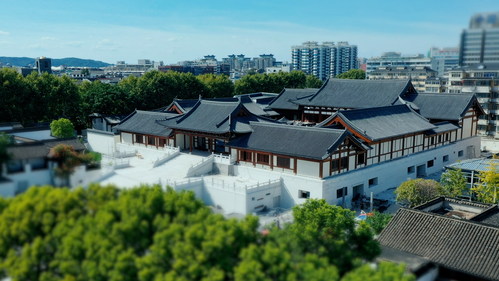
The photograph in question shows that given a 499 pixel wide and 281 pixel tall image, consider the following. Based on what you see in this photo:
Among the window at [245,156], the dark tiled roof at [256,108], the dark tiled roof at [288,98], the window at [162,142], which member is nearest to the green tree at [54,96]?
the window at [162,142]

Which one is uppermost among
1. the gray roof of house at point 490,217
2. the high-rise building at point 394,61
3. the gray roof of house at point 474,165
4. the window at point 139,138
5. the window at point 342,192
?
the high-rise building at point 394,61

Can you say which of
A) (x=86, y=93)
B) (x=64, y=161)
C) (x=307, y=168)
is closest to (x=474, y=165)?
(x=307, y=168)

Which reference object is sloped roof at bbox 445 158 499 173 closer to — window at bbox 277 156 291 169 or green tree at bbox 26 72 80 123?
window at bbox 277 156 291 169

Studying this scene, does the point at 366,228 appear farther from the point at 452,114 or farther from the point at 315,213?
the point at 452,114

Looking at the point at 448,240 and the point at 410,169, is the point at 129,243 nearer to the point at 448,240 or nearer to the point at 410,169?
the point at 448,240

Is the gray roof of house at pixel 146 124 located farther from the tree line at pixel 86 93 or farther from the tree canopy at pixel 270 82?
the tree canopy at pixel 270 82

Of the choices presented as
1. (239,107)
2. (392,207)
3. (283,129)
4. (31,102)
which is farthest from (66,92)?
(392,207)

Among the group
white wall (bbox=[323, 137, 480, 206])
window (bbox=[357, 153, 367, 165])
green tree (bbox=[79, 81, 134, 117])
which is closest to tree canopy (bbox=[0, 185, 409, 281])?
white wall (bbox=[323, 137, 480, 206])
